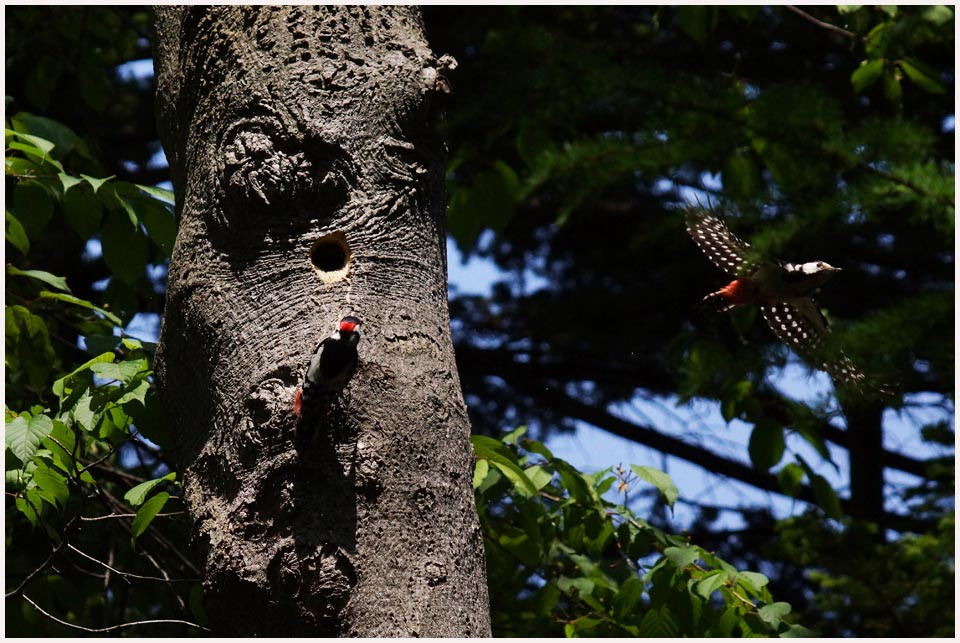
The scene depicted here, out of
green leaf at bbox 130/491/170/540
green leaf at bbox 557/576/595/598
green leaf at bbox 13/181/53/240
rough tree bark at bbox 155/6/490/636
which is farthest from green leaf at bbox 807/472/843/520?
green leaf at bbox 13/181/53/240

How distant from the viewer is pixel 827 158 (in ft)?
5.07

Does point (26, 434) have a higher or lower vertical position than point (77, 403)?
lower

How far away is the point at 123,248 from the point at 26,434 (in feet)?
2.67

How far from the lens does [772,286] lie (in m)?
3.12

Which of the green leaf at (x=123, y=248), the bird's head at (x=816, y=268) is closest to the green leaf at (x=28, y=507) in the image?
the green leaf at (x=123, y=248)

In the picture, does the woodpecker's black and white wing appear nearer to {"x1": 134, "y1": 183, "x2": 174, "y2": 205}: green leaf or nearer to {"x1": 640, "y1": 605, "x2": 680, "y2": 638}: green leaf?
{"x1": 640, "y1": 605, "x2": 680, "y2": 638}: green leaf

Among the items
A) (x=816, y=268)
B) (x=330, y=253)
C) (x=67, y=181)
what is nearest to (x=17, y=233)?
(x=67, y=181)

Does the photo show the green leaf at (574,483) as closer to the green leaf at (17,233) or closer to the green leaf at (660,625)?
the green leaf at (660,625)

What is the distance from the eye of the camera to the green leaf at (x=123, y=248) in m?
3.16

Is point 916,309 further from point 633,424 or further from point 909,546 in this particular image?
point 633,424

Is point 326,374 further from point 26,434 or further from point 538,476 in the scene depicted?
point 538,476

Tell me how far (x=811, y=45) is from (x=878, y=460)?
2533mm

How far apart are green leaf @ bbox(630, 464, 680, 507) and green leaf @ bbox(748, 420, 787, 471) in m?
→ 0.64

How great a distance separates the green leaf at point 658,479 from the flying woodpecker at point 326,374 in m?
1.28
